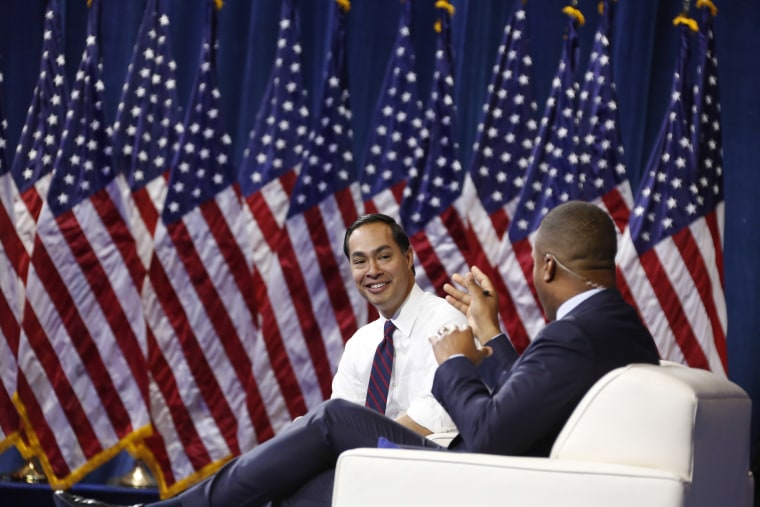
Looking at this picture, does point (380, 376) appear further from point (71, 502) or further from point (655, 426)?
point (655, 426)

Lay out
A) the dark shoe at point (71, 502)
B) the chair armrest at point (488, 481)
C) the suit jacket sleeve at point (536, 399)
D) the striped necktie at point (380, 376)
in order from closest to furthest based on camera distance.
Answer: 1. the chair armrest at point (488, 481)
2. the suit jacket sleeve at point (536, 399)
3. the dark shoe at point (71, 502)
4. the striped necktie at point (380, 376)

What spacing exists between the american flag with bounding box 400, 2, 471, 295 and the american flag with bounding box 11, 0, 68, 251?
1905 mm

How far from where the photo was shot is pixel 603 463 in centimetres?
217

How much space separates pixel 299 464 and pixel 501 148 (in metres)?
2.96

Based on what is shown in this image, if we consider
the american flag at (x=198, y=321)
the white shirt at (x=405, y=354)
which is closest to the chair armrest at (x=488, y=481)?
the white shirt at (x=405, y=354)

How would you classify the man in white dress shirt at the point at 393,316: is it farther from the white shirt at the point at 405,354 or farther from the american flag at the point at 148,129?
the american flag at the point at 148,129

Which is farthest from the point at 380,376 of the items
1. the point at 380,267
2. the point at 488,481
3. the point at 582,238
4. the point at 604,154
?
the point at 604,154

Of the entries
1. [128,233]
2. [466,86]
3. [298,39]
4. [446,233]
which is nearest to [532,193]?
[446,233]

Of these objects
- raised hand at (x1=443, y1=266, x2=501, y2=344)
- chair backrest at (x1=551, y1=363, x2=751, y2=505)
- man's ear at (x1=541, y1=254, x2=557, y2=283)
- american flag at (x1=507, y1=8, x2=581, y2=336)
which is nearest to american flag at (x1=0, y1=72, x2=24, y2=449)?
american flag at (x1=507, y1=8, x2=581, y2=336)

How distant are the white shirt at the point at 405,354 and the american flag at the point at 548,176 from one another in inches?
56.8

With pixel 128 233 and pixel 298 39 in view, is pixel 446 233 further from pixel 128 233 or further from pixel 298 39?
pixel 128 233

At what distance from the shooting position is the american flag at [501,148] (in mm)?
5285

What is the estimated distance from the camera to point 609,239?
2.54 m

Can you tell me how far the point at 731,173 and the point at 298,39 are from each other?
7.79 feet
